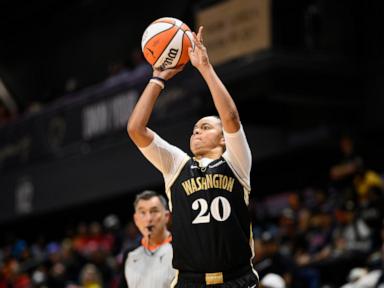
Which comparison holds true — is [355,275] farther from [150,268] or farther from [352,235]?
[150,268]

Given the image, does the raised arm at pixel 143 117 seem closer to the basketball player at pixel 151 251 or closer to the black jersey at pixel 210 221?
the black jersey at pixel 210 221

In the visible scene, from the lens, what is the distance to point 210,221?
5.54 metres

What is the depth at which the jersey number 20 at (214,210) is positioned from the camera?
555 centimetres

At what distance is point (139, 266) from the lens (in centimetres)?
700

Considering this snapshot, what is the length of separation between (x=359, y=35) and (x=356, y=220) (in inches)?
195

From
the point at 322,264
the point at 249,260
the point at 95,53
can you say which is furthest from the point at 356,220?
the point at 95,53

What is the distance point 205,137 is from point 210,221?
63 centimetres

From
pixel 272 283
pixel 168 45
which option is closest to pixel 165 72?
pixel 168 45

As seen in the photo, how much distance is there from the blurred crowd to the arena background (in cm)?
82

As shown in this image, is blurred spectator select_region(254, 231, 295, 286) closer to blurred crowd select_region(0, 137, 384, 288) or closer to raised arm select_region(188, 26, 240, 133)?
blurred crowd select_region(0, 137, 384, 288)

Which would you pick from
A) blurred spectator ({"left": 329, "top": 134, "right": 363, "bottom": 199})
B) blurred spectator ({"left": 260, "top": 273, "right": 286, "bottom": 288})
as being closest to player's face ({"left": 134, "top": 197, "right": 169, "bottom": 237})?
blurred spectator ({"left": 260, "top": 273, "right": 286, "bottom": 288})

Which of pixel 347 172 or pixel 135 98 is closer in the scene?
pixel 347 172

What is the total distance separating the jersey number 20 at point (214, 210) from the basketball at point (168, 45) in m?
1.05

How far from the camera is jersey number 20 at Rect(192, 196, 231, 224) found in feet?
18.2
